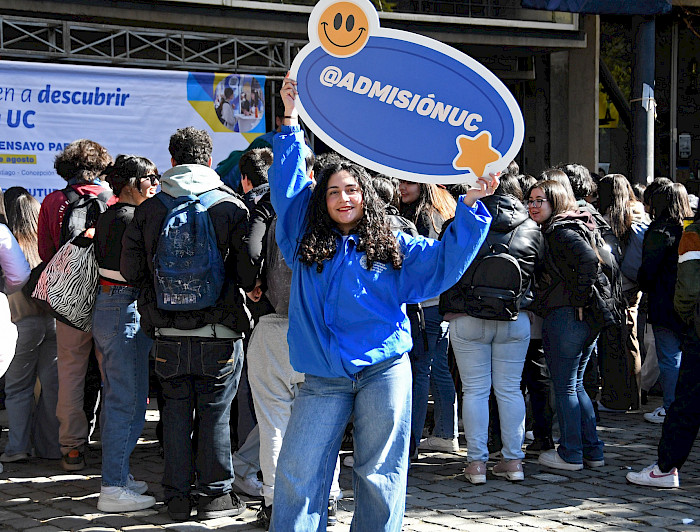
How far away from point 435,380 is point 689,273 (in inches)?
77.8

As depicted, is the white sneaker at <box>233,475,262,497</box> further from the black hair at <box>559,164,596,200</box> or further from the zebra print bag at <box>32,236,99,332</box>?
the black hair at <box>559,164,596,200</box>

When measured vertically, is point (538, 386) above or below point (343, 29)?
below

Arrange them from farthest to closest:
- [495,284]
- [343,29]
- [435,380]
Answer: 1. [435,380]
2. [495,284]
3. [343,29]

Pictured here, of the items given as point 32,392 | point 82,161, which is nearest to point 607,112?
point 82,161

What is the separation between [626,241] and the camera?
7.38 m

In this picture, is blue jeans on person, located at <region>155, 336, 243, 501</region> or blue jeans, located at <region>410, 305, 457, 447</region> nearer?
blue jeans on person, located at <region>155, 336, 243, 501</region>

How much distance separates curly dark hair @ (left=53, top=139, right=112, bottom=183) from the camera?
6.10 meters

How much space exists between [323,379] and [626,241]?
4.51 meters

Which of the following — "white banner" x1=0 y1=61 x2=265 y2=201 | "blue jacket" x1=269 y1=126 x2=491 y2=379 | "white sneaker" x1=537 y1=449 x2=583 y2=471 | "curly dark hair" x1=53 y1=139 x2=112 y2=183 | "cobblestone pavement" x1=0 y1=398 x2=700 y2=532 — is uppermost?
"white banner" x1=0 y1=61 x2=265 y2=201

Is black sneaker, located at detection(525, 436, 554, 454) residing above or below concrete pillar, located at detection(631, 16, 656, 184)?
below

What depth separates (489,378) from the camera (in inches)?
226

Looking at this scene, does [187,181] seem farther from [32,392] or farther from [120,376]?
[32,392]

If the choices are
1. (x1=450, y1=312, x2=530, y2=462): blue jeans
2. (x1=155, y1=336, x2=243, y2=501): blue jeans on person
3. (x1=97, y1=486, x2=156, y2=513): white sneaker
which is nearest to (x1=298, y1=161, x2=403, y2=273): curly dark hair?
(x1=155, y1=336, x2=243, y2=501): blue jeans on person

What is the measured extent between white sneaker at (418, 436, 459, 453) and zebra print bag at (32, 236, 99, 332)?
251 cm
